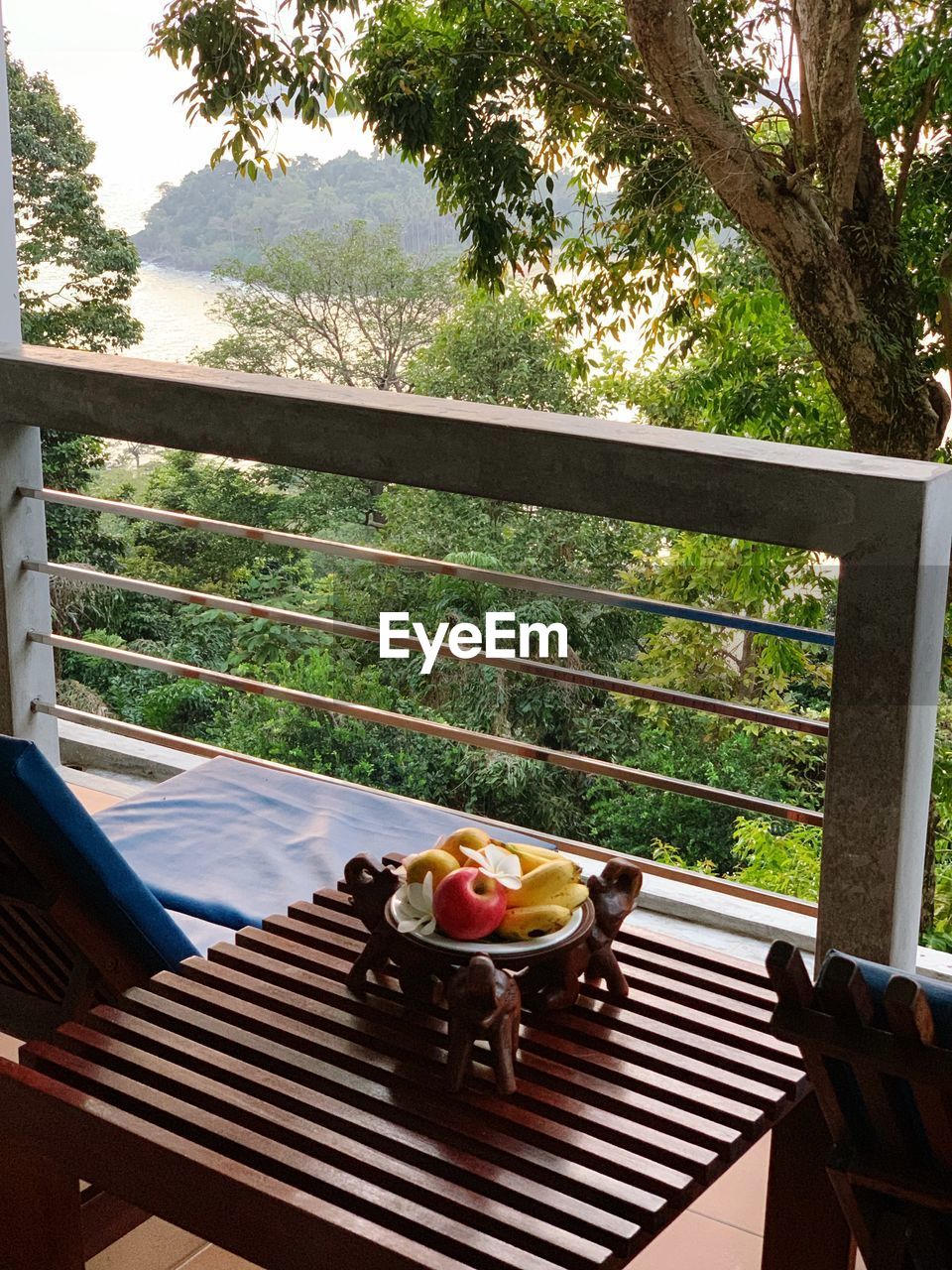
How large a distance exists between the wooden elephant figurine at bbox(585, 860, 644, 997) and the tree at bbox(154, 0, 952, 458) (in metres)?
6.53

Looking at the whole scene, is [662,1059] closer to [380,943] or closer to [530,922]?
[530,922]

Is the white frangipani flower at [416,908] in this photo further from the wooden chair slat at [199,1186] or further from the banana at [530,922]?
the wooden chair slat at [199,1186]

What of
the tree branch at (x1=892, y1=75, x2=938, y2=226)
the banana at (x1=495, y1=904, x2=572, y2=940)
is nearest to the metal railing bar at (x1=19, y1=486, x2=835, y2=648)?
the banana at (x1=495, y1=904, x2=572, y2=940)

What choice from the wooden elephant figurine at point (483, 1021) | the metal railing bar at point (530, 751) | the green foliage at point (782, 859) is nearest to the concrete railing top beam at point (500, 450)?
the metal railing bar at point (530, 751)

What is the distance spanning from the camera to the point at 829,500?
172 cm

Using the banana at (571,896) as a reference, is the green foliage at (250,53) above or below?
above

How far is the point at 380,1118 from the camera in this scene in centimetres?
117

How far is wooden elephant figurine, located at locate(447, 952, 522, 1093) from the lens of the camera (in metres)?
1.22

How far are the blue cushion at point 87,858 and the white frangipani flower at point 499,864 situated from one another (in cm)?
36

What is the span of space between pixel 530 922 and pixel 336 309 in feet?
47.5

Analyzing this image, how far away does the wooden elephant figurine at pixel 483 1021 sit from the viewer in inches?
47.9

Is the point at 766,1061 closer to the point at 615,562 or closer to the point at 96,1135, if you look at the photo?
the point at 96,1135

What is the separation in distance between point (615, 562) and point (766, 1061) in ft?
35.3

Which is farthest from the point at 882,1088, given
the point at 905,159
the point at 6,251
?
the point at 905,159
